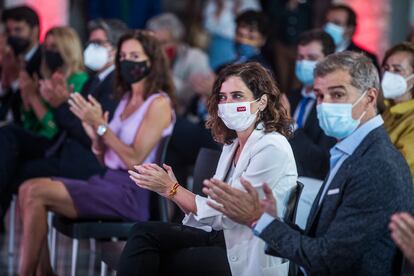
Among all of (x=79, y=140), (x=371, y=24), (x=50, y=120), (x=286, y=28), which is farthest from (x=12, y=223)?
(x=371, y=24)

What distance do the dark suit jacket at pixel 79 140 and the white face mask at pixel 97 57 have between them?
24cm

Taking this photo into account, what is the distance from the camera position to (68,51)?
20.5ft

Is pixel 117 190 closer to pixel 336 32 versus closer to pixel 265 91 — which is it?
pixel 265 91

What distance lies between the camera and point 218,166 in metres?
4.13

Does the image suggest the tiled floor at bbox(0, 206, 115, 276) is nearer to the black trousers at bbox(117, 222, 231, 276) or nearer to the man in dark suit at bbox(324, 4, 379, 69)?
the black trousers at bbox(117, 222, 231, 276)

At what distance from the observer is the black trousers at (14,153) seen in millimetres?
5672

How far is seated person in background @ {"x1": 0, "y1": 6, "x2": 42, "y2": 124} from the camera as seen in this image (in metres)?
6.47

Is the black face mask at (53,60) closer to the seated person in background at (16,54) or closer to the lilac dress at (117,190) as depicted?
the seated person in background at (16,54)

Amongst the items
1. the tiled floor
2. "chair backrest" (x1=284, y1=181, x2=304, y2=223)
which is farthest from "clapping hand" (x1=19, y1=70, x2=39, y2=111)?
"chair backrest" (x1=284, y1=181, x2=304, y2=223)

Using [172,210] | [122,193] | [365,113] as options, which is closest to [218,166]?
[365,113]

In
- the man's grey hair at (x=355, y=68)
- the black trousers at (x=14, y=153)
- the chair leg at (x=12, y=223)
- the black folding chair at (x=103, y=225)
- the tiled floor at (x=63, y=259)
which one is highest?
the man's grey hair at (x=355, y=68)

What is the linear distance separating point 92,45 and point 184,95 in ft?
5.36

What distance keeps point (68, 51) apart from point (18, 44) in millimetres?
642

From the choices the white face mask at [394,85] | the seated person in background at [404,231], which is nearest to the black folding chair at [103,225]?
the white face mask at [394,85]
